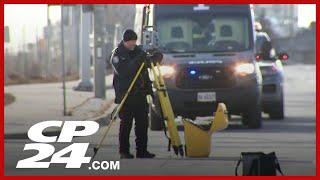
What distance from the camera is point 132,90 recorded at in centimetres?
1328

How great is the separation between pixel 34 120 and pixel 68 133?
7.44ft

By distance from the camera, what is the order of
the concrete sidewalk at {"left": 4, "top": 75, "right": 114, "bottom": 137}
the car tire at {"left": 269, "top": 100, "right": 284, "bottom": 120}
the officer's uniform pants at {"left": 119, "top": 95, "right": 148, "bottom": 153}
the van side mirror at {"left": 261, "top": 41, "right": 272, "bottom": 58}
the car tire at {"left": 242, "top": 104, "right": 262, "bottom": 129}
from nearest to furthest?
the officer's uniform pants at {"left": 119, "top": 95, "right": 148, "bottom": 153} → the car tire at {"left": 242, "top": 104, "right": 262, "bottom": 129} → the van side mirror at {"left": 261, "top": 41, "right": 272, "bottom": 58} → the concrete sidewalk at {"left": 4, "top": 75, "right": 114, "bottom": 137} → the car tire at {"left": 269, "top": 100, "right": 284, "bottom": 120}

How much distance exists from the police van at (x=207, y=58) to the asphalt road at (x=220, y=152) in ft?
2.20

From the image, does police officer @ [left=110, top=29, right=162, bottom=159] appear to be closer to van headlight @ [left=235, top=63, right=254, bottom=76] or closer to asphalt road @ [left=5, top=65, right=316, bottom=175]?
asphalt road @ [left=5, top=65, right=316, bottom=175]

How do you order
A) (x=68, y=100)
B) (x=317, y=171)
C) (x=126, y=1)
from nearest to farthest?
(x=317, y=171) → (x=126, y=1) → (x=68, y=100)

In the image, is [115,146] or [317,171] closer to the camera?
[317,171]

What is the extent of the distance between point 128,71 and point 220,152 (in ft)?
7.45

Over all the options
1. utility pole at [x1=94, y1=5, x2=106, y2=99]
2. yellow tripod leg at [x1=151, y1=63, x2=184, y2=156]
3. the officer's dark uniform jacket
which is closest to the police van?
yellow tripod leg at [x1=151, y1=63, x2=184, y2=156]

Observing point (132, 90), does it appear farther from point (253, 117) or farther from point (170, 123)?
point (253, 117)

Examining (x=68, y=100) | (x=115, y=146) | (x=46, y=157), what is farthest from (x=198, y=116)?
(x=68, y=100)

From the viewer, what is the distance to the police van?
19250 millimetres

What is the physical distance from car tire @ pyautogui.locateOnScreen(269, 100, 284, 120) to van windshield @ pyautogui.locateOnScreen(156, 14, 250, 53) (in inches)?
135

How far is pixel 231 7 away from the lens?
1994 centimetres

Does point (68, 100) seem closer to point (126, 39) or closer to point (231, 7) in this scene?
point (231, 7)
